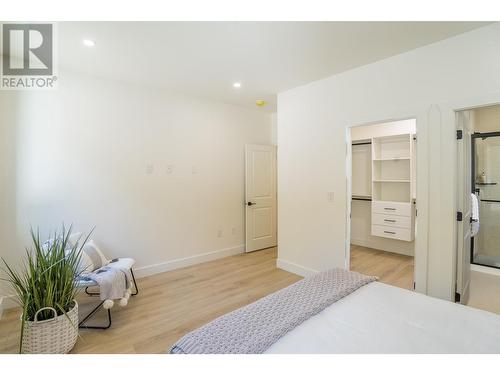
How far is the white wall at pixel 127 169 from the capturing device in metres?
2.63

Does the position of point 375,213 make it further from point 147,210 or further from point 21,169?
point 21,169

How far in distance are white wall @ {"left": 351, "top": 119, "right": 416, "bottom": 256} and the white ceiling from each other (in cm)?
191

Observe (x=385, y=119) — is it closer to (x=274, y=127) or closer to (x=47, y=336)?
(x=274, y=127)

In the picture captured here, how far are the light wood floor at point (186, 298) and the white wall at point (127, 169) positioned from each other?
18.0 inches

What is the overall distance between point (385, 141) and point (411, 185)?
2.94 feet

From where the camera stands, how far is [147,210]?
11.3 feet

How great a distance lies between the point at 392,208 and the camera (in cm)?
411

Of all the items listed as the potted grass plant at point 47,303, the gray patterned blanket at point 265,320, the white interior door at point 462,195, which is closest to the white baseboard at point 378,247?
the white interior door at point 462,195

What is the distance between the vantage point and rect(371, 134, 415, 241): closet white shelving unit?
3951 mm

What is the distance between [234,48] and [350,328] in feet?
7.93

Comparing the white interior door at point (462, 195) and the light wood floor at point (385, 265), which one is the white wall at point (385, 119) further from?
the light wood floor at point (385, 265)

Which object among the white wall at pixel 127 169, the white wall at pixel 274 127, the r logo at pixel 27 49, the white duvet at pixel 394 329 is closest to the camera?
the white duvet at pixel 394 329
